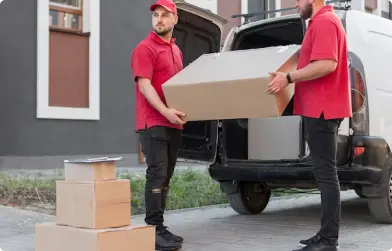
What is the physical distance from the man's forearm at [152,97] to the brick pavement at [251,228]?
94 cm

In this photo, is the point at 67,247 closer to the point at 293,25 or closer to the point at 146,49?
the point at 146,49

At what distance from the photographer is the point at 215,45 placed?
252 inches

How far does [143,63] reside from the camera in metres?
4.69

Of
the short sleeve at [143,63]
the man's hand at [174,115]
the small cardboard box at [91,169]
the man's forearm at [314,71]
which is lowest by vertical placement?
the small cardboard box at [91,169]

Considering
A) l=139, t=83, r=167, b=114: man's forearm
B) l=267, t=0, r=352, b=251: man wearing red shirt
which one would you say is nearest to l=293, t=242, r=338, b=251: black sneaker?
l=267, t=0, r=352, b=251: man wearing red shirt

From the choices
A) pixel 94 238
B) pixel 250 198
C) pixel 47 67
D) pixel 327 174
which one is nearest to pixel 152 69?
pixel 94 238

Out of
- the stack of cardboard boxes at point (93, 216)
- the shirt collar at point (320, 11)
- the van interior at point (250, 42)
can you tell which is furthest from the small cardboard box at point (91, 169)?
the van interior at point (250, 42)

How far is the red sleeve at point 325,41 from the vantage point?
424 centimetres

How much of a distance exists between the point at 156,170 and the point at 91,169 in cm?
71

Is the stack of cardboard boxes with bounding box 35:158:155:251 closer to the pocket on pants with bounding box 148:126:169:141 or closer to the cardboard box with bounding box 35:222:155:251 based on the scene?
the cardboard box with bounding box 35:222:155:251

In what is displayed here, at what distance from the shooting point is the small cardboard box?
4.15m

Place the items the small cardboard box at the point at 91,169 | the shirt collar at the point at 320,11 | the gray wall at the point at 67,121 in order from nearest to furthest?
the small cardboard box at the point at 91,169 < the shirt collar at the point at 320,11 < the gray wall at the point at 67,121

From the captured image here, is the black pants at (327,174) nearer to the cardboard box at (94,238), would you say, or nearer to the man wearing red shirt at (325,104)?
the man wearing red shirt at (325,104)

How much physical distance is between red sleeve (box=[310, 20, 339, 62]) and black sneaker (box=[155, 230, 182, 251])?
1.69 meters
